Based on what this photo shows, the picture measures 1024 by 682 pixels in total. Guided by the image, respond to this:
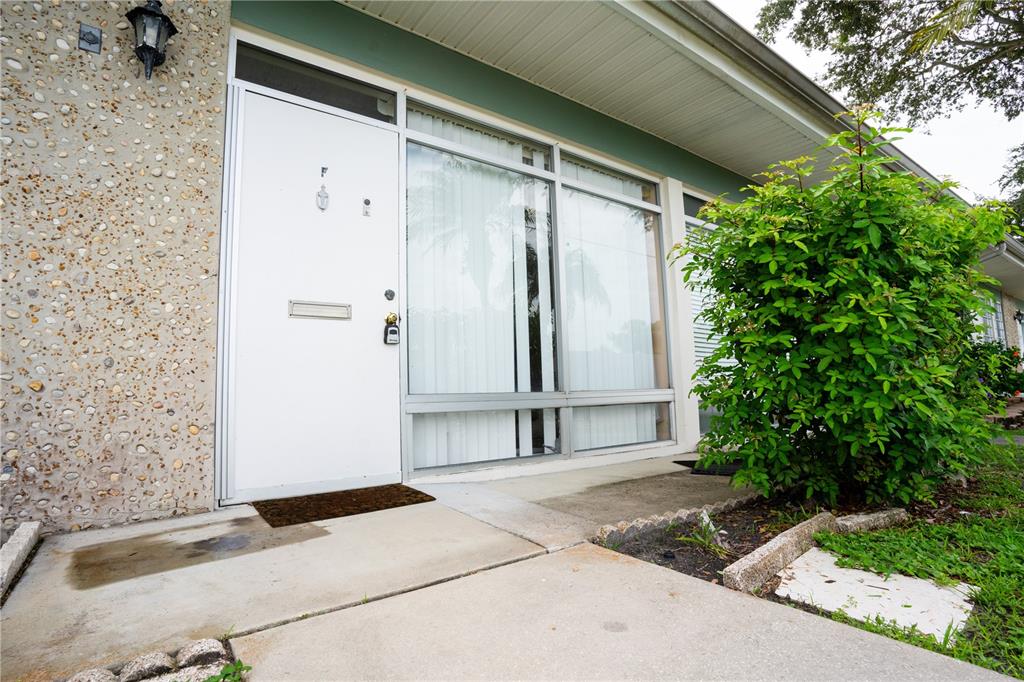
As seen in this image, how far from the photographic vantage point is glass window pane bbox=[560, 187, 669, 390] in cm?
433

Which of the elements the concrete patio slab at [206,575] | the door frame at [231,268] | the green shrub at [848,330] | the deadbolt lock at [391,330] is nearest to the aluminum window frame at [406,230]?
the door frame at [231,268]

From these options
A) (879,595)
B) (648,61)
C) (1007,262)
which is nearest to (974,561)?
(879,595)

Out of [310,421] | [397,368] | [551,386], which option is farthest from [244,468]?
[551,386]

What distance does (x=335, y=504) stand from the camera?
2627 millimetres

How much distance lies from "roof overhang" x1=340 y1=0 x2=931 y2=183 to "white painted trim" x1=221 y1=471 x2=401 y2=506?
3.01 meters

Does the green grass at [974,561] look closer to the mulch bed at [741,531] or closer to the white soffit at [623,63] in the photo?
the mulch bed at [741,531]

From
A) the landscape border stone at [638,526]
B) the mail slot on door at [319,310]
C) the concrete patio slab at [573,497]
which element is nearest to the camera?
the landscape border stone at [638,526]

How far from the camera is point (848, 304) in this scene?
219 centimetres

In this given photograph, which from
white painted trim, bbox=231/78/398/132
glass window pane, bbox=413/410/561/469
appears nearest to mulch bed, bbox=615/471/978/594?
glass window pane, bbox=413/410/561/469

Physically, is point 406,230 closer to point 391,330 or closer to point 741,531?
point 391,330

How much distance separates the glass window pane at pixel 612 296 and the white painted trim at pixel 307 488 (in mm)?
1760

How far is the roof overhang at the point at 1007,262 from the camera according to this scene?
8.57 metres

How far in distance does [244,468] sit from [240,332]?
0.73 metres

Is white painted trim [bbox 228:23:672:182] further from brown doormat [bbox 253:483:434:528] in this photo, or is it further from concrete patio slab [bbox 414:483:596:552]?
concrete patio slab [bbox 414:483:596:552]
